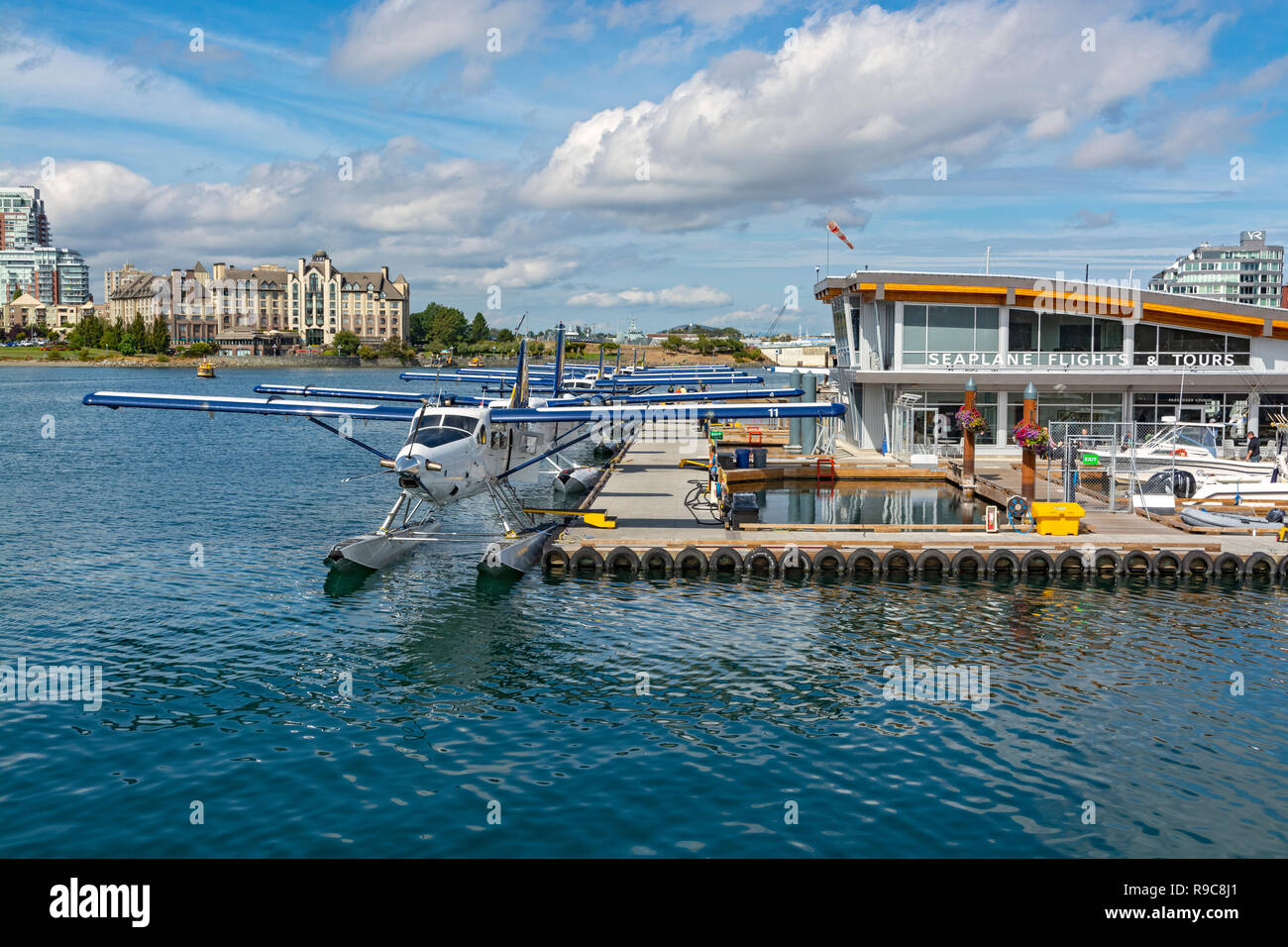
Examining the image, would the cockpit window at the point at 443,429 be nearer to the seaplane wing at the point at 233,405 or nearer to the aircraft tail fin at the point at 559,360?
the seaplane wing at the point at 233,405

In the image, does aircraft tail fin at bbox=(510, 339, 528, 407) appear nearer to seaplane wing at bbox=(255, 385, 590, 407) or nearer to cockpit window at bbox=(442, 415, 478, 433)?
seaplane wing at bbox=(255, 385, 590, 407)

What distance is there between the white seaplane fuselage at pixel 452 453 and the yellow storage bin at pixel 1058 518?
47.2ft

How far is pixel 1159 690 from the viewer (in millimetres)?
15844

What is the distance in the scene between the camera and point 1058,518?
25.8m

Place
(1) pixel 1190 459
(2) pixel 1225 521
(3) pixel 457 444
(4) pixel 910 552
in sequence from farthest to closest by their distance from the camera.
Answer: (1) pixel 1190 459
(2) pixel 1225 521
(4) pixel 910 552
(3) pixel 457 444

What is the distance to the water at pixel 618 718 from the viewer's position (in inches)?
446

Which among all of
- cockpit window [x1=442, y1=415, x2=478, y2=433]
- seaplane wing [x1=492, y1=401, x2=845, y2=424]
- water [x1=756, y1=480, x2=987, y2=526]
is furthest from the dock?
cockpit window [x1=442, y1=415, x2=478, y2=433]

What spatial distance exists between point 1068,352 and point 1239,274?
151 metres

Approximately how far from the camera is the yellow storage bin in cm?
2573

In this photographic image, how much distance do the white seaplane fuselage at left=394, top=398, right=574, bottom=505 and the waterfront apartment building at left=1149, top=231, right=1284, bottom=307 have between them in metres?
164

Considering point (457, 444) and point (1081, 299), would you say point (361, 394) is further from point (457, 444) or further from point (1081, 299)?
point (1081, 299)

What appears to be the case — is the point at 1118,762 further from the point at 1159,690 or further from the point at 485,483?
the point at 485,483

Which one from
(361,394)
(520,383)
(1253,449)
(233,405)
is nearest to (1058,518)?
(1253,449)

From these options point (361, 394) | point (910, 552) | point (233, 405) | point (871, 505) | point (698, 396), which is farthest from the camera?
point (871, 505)
